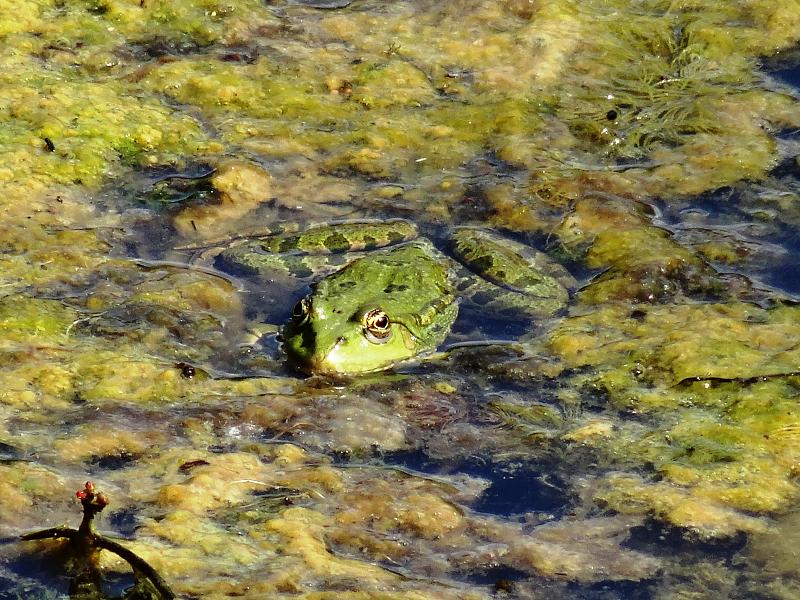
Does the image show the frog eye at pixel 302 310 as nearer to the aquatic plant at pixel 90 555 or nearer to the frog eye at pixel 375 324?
the frog eye at pixel 375 324

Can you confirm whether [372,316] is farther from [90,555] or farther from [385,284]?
[90,555]

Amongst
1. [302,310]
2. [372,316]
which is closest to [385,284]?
[372,316]

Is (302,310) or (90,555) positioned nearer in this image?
(90,555)

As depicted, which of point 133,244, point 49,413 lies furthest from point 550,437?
point 133,244

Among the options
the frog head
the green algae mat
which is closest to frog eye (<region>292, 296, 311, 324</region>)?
the frog head

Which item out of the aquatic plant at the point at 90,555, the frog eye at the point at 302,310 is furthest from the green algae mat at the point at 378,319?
the frog eye at the point at 302,310

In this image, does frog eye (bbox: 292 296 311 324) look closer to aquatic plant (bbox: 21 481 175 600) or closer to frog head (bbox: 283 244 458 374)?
frog head (bbox: 283 244 458 374)
